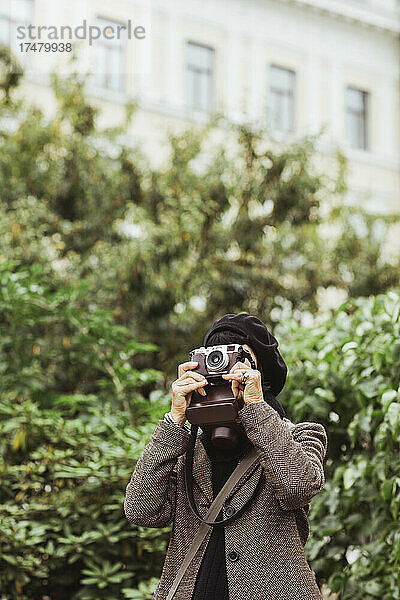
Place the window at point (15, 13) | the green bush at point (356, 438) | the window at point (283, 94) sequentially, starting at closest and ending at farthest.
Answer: the green bush at point (356, 438), the window at point (15, 13), the window at point (283, 94)

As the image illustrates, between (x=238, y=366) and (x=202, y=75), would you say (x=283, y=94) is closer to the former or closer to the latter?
(x=202, y=75)

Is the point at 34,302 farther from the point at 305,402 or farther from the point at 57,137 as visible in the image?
the point at 57,137

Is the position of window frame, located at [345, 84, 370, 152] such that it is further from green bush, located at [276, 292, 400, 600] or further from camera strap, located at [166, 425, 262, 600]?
camera strap, located at [166, 425, 262, 600]

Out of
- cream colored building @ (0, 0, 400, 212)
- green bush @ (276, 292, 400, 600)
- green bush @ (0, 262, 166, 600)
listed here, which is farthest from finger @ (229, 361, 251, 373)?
cream colored building @ (0, 0, 400, 212)

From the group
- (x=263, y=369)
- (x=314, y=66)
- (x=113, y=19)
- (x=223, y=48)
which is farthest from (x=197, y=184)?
(x=314, y=66)

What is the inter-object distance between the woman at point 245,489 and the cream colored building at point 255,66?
1199cm

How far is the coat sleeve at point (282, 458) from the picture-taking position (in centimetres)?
234

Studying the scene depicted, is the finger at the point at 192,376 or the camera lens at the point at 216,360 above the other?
the camera lens at the point at 216,360

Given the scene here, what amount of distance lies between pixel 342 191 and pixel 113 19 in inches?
338

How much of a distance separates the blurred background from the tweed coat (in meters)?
1.08

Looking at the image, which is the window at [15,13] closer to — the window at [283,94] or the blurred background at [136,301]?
the blurred background at [136,301]

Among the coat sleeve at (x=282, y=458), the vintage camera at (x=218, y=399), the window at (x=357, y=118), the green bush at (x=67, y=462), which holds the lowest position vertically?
the green bush at (x=67, y=462)

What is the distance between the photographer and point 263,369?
262cm

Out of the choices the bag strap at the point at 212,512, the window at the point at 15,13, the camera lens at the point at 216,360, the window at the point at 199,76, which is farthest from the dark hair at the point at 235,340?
the window at the point at 199,76
